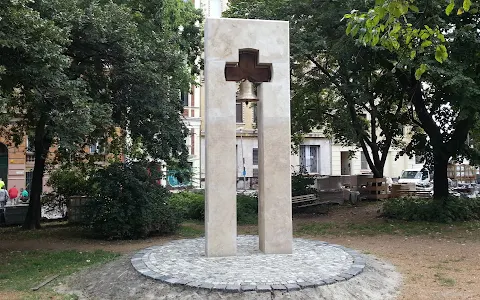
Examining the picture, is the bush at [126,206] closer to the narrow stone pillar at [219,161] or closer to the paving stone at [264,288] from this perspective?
the narrow stone pillar at [219,161]

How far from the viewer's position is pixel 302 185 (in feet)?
68.3

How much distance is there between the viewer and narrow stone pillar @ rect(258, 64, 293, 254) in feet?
28.3

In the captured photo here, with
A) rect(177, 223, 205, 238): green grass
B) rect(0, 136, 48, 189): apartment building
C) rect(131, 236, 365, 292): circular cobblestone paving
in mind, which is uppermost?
rect(0, 136, 48, 189): apartment building

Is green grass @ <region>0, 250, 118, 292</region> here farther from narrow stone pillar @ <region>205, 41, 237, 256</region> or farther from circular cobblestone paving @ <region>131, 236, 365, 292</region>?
narrow stone pillar @ <region>205, 41, 237, 256</region>

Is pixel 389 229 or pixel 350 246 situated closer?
pixel 350 246

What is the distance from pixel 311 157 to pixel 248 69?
111 ft

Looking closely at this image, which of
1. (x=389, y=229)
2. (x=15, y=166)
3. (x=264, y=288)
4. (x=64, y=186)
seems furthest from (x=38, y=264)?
A: (x=15, y=166)

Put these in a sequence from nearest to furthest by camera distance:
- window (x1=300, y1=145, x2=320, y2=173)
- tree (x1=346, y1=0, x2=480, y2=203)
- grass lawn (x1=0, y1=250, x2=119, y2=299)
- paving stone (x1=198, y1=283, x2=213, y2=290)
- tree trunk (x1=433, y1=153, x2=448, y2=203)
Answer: tree (x1=346, y1=0, x2=480, y2=203) < paving stone (x1=198, y1=283, x2=213, y2=290) < grass lawn (x1=0, y1=250, x2=119, y2=299) < tree trunk (x1=433, y1=153, x2=448, y2=203) < window (x1=300, y1=145, x2=320, y2=173)

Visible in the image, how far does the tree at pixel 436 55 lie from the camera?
5520 millimetres

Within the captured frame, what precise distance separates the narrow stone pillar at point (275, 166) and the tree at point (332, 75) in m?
4.58

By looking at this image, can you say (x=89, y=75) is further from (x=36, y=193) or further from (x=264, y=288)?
(x=264, y=288)

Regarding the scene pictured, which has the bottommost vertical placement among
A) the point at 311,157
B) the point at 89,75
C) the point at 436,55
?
the point at 436,55

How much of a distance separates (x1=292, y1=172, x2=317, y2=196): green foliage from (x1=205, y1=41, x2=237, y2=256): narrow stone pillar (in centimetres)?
1206

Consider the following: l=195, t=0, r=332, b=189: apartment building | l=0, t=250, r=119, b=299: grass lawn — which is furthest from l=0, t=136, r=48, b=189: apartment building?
l=0, t=250, r=119, b=299: grass lawn
